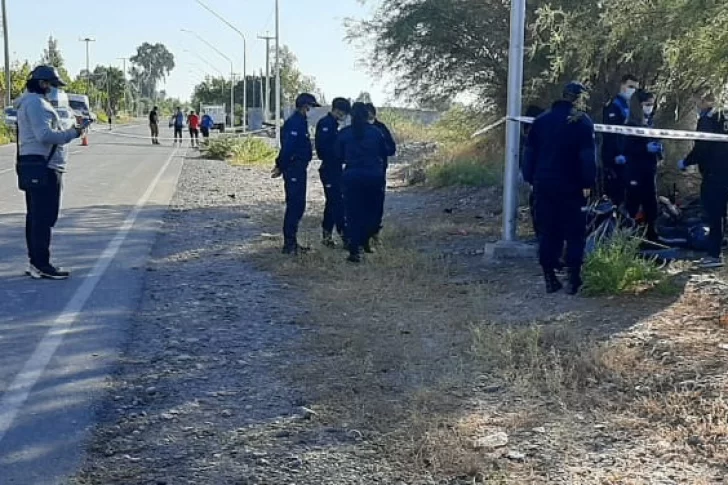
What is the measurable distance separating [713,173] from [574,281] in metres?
2.21

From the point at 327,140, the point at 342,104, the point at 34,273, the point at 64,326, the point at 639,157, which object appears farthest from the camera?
the point at 327,140

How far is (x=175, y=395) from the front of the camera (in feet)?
18.8

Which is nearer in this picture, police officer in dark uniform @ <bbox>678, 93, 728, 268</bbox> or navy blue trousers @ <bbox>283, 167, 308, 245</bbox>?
police officer in dark uniform @ <bbox>678, 93, 728, 268</bbox>

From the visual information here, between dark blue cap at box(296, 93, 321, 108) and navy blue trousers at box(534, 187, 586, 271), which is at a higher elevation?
dark blue cap at box(296, 93, 321, 108)

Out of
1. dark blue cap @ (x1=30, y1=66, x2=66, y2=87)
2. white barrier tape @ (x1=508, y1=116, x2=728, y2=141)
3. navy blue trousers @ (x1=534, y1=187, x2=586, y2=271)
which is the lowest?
navy blue trousers @ (x1=534, y1=187, x2=586, y2=271)

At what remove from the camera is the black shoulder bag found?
29.2 feet

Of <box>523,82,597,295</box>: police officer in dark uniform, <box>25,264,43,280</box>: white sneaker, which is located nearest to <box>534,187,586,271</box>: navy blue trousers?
<box>523,82,597,295</box>: police officer in dark uniform

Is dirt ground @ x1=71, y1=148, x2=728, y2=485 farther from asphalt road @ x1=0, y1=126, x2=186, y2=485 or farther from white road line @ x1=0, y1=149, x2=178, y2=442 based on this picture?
white road line @ x1=0, y1=149, x2=178, y2=442

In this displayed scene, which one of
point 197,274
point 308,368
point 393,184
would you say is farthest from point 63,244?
point 393,184

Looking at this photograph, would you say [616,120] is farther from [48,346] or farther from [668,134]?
[48,346]

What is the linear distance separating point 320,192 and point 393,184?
366cm

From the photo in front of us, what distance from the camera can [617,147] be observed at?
10.5 meters

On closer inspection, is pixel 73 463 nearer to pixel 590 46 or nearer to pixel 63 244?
pixel 63 244

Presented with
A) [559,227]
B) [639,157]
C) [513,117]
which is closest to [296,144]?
[513,117]
